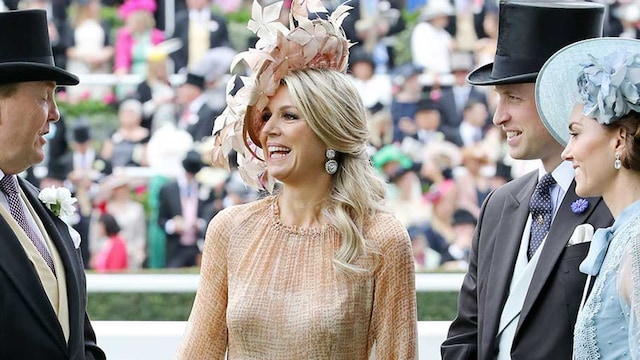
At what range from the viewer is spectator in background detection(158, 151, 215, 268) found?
11508 mm

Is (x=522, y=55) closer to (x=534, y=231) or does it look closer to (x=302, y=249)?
(x=534, y=231)

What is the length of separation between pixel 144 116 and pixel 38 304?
8.52 meters

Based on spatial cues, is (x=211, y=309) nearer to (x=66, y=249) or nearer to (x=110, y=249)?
(x=66, y=249)

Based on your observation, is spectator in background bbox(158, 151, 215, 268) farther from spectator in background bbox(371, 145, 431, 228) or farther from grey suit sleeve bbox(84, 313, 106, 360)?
grey suit sleeve bbox(84, 313, 106, 360)

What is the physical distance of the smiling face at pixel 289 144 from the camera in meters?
4.12

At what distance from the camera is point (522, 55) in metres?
4.56

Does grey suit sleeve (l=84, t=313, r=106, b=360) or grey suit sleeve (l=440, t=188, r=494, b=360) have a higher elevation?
grey suit sleeve (l=440, t=188, r=494, b=360)

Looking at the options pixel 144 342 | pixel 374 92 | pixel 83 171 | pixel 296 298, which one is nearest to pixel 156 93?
pixel 83 171

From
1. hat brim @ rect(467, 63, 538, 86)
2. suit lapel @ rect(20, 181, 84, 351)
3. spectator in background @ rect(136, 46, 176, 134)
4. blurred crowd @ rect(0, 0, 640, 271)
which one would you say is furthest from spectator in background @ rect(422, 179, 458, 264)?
suit lapel @ rect(20, 181, 84, 351)

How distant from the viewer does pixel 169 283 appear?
Result: 611cm

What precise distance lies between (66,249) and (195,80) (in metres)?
8.28

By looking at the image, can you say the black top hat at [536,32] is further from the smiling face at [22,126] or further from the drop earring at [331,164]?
the smiling face at [22,126]

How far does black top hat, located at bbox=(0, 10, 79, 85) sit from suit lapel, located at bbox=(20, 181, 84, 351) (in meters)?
0.41

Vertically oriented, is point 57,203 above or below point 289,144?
below
